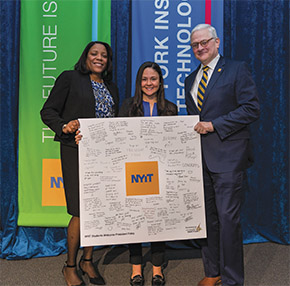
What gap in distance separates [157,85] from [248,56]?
1.36 meters

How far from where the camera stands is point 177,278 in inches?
82.6

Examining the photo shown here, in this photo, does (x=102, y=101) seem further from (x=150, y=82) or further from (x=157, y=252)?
(x=157, y=252)

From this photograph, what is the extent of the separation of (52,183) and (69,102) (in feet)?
3.40

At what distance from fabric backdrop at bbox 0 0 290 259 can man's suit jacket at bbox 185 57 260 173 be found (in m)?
1.08

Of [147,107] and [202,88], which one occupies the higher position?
[202,88]

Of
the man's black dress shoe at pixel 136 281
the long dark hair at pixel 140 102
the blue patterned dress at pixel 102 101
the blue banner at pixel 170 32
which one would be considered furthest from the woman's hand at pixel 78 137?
the blue banner at pixel 170 32

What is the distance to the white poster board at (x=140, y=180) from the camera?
1744 millimetres

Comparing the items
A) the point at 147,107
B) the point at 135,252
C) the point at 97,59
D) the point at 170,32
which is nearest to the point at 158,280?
the point at 135,252

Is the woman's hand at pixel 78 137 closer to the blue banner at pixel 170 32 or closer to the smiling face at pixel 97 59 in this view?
the smiling face at pixel 97 59

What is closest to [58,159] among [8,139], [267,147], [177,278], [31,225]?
[8,139]

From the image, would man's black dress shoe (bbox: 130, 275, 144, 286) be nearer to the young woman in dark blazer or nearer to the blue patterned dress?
the young woman in dark blazer

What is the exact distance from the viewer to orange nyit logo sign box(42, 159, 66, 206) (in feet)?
8.60

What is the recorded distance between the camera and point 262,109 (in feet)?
9.23

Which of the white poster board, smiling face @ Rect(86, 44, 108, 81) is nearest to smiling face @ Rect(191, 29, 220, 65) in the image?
the white poster board
